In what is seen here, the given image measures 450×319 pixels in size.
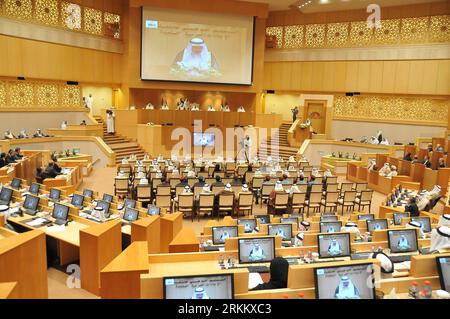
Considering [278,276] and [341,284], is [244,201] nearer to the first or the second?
[278,276]

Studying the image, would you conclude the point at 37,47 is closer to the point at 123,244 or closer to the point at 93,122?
the point at 93,122

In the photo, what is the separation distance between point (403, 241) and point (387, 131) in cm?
1872

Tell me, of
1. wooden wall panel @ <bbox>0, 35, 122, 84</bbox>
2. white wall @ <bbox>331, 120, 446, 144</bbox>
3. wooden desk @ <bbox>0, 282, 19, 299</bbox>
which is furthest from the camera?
white wall @ <bbox>331, 120, 446, 144</bbox>

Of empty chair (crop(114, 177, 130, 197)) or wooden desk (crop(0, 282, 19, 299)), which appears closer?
wooden desk (crop(0, 282, 19, 299))

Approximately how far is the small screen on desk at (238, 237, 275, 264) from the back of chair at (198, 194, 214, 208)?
5398 millimetres

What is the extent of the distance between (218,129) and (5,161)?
1281 cm

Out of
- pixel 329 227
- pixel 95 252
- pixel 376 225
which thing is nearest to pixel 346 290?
pixel 329 227

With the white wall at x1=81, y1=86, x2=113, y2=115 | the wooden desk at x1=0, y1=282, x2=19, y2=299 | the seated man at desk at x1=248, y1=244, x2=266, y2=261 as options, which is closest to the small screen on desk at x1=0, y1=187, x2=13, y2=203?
the wooden desk at x1=0, y1=282, x2=19, y2=299

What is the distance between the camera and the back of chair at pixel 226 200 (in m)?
10.9

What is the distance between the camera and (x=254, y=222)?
7617 mm

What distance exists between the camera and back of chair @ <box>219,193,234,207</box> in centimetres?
1093

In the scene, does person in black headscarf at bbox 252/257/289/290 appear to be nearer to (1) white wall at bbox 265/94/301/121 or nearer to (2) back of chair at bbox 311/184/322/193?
(2) back of chair at bbox 311/184/322/193

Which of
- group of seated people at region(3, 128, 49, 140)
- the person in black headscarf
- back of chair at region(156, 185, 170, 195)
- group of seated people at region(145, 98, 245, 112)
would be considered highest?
group of seated people at region(145, 98, 245, 112)

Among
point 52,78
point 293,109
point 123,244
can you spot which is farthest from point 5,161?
point 293,109
